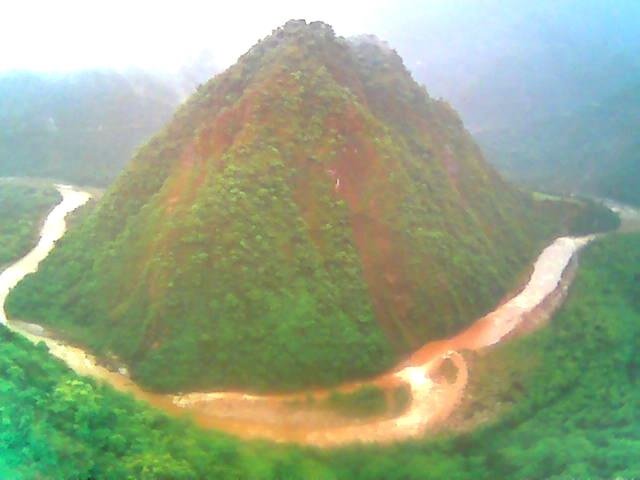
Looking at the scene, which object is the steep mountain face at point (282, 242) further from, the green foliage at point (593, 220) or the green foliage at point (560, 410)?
the green foliage at point (593, 220)

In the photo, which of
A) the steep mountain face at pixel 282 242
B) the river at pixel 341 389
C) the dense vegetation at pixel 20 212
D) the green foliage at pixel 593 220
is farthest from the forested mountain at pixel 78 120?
the green foliage at pixel 593 220

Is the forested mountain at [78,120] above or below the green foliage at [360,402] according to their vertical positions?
Answer: above

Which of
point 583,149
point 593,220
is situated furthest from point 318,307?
point 583,149

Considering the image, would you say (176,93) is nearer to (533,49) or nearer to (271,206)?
(533,49)

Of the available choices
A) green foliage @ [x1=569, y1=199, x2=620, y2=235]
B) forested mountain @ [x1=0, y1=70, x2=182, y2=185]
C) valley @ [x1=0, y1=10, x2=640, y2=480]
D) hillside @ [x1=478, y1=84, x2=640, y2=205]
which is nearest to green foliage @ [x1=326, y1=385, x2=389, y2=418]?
valley @ [x1=0, y1=10, x2=640, y2=480]

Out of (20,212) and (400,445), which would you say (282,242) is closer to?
(400,445)


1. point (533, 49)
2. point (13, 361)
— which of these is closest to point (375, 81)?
point (13, 361)

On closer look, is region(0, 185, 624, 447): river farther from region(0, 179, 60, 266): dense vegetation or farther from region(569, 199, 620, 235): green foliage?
region(569, 199, 620, 235): green foliage
